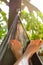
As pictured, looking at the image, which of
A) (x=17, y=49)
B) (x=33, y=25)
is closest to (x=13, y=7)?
(x=33, y=25)

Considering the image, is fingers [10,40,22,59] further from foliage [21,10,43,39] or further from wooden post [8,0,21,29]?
foliage [21,10,43,39]

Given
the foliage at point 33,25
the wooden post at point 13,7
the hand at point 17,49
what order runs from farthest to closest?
1. the foliage at point 33,25
2. the wooden post at point 13,7
3. the hand at point 17,49

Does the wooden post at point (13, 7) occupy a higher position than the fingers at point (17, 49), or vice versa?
the wooden post at point (13, 7)

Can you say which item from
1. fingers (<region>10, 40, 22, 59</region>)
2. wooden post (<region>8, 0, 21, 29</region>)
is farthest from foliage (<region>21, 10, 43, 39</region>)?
fingers (<region>10, 40, 22, 59</region>)

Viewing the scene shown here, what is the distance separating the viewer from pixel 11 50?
44.1 inches

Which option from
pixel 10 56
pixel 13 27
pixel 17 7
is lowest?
pixel 10 56

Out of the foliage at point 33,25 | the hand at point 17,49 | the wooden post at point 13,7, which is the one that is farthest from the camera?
the foliage at point 33,25

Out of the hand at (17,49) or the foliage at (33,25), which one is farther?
the foliage at (33,25)

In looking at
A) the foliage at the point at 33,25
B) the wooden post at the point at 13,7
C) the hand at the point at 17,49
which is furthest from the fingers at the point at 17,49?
the foliage at the point at 33,25

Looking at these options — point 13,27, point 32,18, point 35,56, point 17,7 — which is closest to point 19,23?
point 13,27

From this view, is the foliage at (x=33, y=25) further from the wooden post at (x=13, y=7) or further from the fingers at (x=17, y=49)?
the fingers at (x=17, y=49)

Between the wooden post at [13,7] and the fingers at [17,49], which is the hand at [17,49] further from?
the wooden post at [13,7]

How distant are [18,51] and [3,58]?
96 millimetres

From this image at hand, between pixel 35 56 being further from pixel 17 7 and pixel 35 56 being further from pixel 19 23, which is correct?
pixel 17 7
